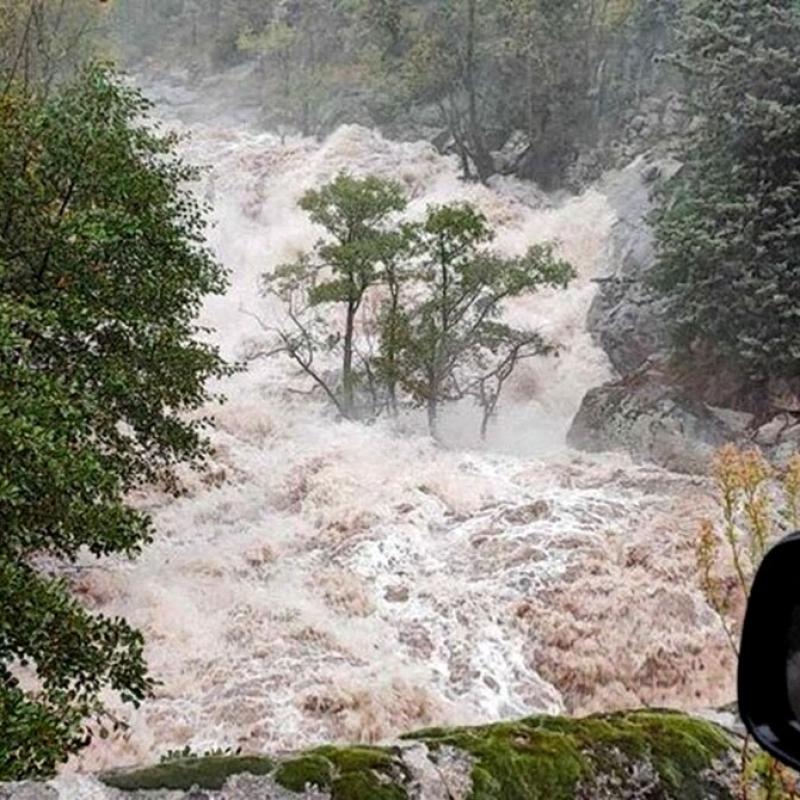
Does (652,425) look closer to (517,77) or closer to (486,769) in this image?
(486,769)

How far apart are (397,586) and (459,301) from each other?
22.6ft

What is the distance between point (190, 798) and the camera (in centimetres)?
338

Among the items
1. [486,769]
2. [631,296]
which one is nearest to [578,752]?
[486,769]

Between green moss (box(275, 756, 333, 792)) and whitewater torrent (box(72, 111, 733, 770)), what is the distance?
4978mm

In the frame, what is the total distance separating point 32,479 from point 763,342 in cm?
1362

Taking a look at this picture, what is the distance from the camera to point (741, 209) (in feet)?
54.3

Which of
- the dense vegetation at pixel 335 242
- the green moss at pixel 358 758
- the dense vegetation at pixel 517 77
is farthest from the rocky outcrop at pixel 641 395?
the green moss at pixel 358 758

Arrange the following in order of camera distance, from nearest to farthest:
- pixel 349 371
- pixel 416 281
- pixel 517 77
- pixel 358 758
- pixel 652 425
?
1. pixel 358 758
2. pixel 652 425
3. pixel 416 281
4. pixel 349 371
5. pixel 517 77

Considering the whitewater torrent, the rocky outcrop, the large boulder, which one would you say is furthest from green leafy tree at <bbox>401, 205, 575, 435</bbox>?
the large boulder

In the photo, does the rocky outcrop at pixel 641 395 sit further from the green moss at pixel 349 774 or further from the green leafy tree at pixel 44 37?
the green moss at pixel 349 774

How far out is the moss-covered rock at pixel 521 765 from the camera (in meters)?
3.51

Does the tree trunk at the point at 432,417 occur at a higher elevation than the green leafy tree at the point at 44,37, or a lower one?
lower

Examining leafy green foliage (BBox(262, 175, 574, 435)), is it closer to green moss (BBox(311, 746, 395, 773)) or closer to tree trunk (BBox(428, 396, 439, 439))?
tree trunk (BBox(428, 396, 439, 439))

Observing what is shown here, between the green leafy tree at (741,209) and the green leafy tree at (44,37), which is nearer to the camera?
the green leafy tree at (741,209)
